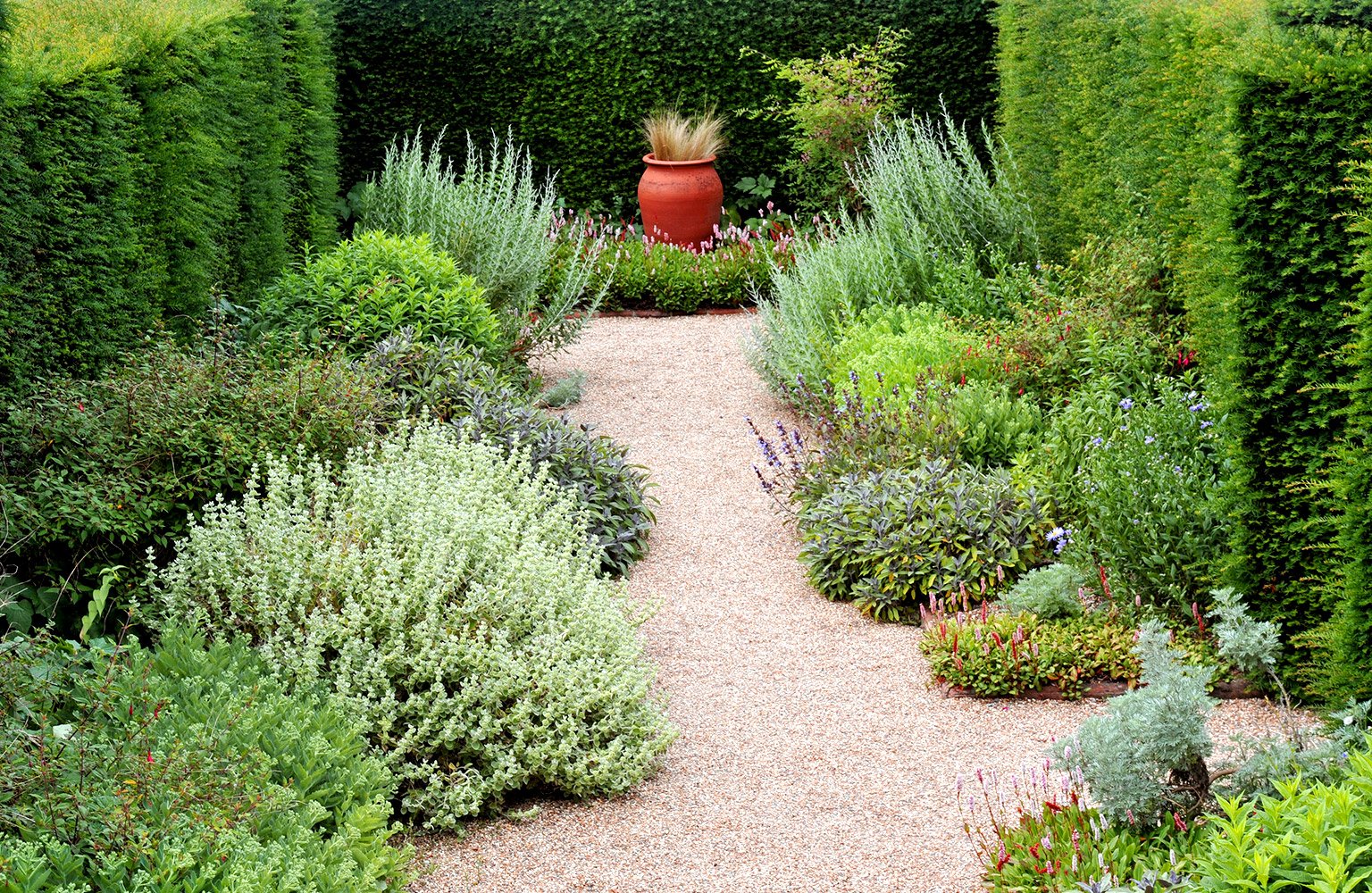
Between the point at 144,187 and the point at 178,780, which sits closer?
the point at 178,780

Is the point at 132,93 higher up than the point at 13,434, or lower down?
higher up

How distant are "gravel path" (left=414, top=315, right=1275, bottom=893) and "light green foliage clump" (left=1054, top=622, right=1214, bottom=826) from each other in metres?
0.53

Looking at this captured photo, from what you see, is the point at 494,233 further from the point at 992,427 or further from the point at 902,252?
the point at 992,427

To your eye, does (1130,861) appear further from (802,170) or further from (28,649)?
(802,170)

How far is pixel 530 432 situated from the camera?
21.1ft

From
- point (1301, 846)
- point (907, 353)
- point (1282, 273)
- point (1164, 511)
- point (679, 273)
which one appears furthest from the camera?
point (679, 273)

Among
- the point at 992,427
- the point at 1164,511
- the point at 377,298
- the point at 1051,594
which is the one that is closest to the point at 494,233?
the point at 377,298

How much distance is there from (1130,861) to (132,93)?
4.93m

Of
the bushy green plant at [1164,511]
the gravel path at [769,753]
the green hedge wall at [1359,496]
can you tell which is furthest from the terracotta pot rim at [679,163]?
the green hedge wall at [1359,496]

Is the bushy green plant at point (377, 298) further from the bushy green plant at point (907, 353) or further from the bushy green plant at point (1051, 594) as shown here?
the bushy green plant at point (1051, 594)

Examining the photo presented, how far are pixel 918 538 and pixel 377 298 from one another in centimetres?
340

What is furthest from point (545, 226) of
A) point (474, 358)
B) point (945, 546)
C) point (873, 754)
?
point (873, 754)

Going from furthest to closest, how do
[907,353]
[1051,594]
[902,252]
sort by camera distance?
[902,252]
[907,353]
[1051,594]

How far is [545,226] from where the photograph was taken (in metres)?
9.65
